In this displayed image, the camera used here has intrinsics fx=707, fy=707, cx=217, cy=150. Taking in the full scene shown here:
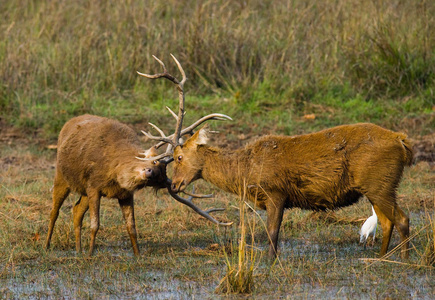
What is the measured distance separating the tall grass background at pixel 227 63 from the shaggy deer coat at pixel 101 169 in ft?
13.7

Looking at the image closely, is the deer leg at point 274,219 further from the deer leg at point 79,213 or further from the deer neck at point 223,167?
the deer leg at point 79,213

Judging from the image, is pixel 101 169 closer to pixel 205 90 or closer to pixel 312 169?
pixel 312 169

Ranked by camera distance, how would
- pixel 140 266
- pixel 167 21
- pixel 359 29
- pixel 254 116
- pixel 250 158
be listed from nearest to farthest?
pixel 140 266 < pixel 250 158 < pixel 254 116 < pixel 359 29 < pixel 167 21

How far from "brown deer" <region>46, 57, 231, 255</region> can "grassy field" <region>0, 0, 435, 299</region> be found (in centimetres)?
31

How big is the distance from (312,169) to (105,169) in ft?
6.15

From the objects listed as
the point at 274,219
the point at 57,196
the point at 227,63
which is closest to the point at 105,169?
the point at 57,196

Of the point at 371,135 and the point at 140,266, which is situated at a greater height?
the point at 371,135

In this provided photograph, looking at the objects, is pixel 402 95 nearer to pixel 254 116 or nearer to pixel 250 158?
pixel 254 116

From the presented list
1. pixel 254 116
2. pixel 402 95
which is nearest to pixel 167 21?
pixel 254 116

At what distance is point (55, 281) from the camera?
566 cm

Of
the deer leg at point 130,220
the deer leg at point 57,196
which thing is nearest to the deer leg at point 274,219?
the deer leg at point 130,220

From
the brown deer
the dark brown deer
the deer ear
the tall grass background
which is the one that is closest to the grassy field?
the tall grass background

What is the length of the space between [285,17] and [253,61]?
1595 millimetres

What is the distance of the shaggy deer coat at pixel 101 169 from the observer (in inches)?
247
